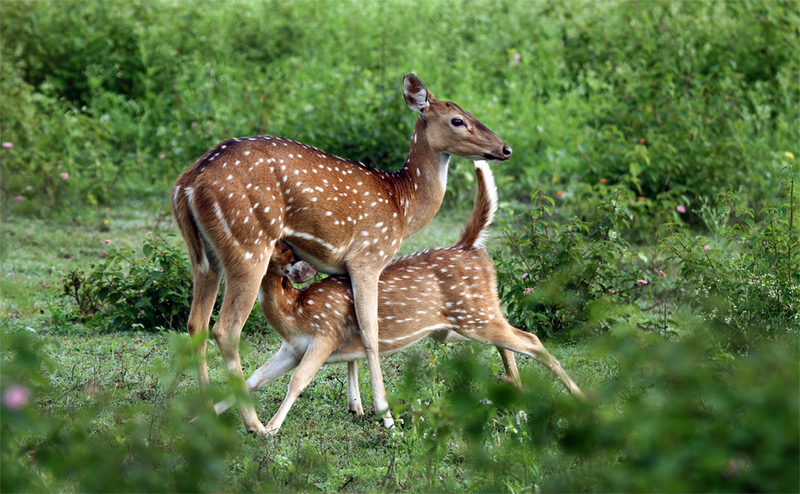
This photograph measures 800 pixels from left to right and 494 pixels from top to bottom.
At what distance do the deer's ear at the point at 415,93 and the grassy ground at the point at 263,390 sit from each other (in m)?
1.62

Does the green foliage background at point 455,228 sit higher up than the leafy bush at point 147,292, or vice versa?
the green foliage background at point 455,228

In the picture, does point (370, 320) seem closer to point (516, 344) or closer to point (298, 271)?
point (298, 271)

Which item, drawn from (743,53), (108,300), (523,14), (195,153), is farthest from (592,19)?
(108,300)

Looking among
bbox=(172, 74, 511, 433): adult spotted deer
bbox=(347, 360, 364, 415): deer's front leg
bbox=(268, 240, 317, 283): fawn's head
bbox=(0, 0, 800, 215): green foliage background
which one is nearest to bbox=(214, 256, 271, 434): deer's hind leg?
bbox=(172, 74, 511, 433): adult spotted deer

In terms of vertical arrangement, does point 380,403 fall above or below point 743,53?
below

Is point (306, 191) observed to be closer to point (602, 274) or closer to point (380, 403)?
point (380, 403)

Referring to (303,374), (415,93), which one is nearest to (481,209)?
(415,93)

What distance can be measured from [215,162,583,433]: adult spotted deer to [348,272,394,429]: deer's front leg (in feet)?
0.30

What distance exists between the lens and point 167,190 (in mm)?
10492

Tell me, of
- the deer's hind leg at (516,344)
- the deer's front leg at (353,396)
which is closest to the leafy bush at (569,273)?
the deer's hind leg at (516,344)

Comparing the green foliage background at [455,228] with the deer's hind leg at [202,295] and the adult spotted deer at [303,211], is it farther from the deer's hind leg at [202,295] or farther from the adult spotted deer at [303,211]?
the adult spotted deer at [303,211]

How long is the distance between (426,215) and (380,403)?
140 cm

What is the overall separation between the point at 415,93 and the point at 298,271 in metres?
1.50

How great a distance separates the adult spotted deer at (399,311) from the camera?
5.02 meters
